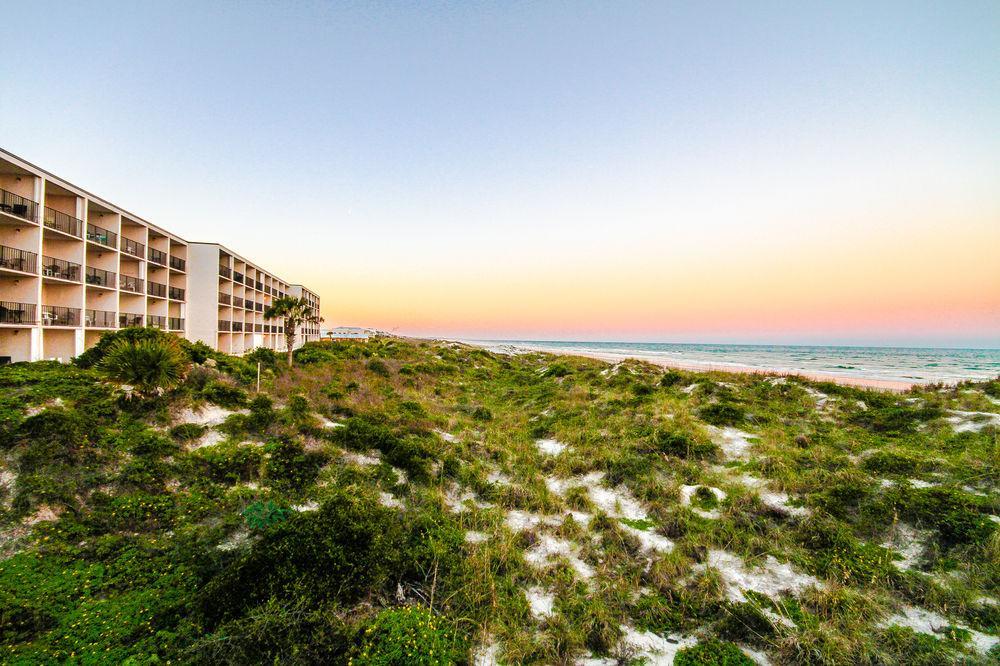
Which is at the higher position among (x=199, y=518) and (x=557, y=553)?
(x=199, y=518)

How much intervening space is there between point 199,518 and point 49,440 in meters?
4.67

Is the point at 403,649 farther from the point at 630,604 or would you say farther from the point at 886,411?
the point at 886,411

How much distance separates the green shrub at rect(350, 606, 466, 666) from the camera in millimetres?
4645

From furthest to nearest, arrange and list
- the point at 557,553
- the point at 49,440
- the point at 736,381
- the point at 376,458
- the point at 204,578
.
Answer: the point at 736,381 → the point at 376,458 → the point at 49,440 → the point at 557,553 → the point at 204,578

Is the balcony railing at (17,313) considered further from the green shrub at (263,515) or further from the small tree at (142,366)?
the green shrub at (263,515)

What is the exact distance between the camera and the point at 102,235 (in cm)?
2589

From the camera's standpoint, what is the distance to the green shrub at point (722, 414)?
47.8 ft

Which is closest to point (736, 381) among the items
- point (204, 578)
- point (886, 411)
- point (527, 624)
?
point (886, 411)

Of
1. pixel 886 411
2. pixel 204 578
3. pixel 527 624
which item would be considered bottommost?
→ pixel 527 624

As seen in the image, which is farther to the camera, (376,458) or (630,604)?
(376,458)

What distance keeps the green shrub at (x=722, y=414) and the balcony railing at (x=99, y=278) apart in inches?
1454

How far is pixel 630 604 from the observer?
19.6 ft

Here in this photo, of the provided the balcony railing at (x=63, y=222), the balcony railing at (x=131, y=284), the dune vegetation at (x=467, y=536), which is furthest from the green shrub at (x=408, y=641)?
the balcony railing at (x=131, y=284)

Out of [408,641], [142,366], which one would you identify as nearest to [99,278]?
[142,366]
